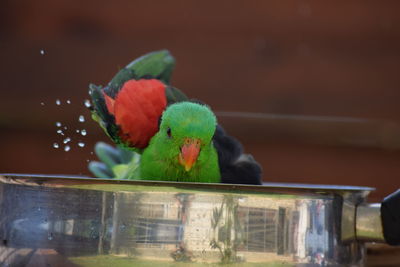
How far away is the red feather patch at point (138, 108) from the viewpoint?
2.54 ft

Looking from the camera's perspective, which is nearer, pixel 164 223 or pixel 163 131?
pixel 164 223

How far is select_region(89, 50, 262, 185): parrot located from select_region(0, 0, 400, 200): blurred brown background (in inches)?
28.6

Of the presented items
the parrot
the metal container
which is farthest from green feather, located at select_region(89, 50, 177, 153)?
the metal container

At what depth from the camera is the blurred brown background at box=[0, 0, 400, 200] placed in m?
1.56

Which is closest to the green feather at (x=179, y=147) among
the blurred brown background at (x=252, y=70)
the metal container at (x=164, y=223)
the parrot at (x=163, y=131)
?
the parrot at (x=163, y=131)

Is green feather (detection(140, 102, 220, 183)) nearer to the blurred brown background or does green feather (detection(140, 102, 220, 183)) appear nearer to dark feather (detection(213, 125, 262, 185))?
dark feather (detection(213, 125, 262, 185))

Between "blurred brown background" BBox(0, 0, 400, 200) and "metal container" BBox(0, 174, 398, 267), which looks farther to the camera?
"blurred brown background" BBox(0, 0, 400, 200)

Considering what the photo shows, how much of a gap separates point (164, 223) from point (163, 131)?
0.40 m

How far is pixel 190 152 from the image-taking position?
758 mm

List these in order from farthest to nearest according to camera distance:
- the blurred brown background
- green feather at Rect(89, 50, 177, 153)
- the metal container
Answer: the blurred brown background
green feather at Rect(89, 50, 177, 153)
the metal container

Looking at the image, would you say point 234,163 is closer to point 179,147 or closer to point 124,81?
point 179,147

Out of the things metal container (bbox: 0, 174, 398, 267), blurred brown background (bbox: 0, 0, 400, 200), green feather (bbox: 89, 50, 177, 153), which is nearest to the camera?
metal container (bbox: 0, 174, 398, 267)

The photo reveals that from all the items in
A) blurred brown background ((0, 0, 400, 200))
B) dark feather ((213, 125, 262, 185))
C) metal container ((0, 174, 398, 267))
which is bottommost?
metal container ((0, 174, 398, 267))

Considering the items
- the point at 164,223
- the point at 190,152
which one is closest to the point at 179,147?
the point at 190,152
